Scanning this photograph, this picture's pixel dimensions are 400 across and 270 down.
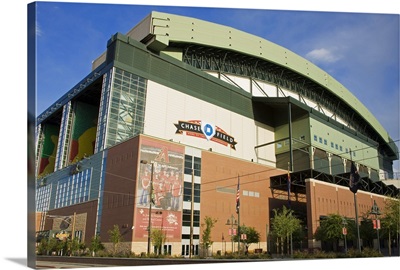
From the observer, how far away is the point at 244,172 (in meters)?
61.4

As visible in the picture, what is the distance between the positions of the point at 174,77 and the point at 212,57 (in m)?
16.2

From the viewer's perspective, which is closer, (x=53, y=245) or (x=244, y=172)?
(x=53, y=245)

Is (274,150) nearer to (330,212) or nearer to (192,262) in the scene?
(330,212)

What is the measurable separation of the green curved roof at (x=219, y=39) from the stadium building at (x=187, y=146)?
0.23m

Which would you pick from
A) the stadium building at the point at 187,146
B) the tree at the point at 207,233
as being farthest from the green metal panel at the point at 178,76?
the tree at the point at 207,233

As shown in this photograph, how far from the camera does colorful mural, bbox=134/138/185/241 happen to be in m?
46.2

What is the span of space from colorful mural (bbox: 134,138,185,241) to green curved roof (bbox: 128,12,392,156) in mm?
20152

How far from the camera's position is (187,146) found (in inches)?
2128

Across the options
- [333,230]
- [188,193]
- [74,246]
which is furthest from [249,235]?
[74,246]

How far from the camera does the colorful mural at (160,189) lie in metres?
46.2

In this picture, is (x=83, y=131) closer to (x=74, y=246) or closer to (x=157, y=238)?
(x=74, y=246)

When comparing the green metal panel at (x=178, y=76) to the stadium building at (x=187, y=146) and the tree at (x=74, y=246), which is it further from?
the tree at (x=74, y=246)

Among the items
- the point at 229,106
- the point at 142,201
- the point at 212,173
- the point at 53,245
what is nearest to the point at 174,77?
the point at 229,106

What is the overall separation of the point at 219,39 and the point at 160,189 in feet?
119
